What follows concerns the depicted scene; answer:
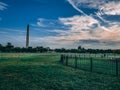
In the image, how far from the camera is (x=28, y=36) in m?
127

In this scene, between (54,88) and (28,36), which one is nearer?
(54,88)

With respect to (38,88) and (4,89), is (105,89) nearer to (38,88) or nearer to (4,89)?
(38,88)

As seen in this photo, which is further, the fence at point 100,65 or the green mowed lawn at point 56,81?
the fence at point 100,65

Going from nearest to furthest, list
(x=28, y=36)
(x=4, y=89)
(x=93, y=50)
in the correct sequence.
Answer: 1. (x=4, y=89)
2. (x=28, y=36)
3. (x=93, y=50)

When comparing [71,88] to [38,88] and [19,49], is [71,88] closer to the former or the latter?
[38,88]

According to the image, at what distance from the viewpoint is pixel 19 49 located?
15638 centimetres

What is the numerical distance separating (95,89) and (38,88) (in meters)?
3.08

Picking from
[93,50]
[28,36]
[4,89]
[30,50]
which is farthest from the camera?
[93,50]

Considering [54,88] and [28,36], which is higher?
[28,36]

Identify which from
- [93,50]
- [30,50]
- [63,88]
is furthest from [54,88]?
[93,50]

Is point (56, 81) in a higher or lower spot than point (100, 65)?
higher

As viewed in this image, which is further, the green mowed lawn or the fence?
the fence

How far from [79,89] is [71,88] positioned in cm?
47

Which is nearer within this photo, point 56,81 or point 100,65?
point 56,81
